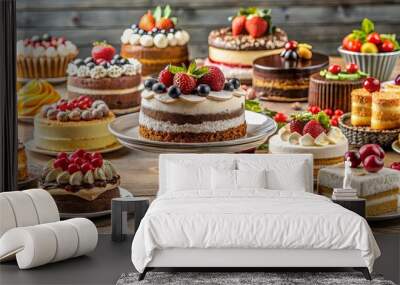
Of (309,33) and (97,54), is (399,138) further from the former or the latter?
(309,33)

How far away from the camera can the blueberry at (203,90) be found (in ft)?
18.4

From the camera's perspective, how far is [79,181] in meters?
6.00

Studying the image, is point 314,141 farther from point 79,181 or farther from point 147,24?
point 147,24

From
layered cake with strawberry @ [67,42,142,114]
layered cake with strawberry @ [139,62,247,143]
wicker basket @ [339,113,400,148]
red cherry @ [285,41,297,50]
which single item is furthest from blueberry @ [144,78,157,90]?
red cherry @ [285,41,297,50]

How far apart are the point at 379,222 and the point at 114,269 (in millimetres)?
1753

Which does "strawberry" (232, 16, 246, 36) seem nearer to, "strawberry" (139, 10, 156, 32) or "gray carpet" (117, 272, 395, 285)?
"strawberry" (139, 10, 156, 32)

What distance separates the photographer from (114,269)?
5344 mm

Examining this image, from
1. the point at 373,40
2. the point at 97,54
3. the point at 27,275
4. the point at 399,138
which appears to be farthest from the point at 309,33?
the point at 27,275

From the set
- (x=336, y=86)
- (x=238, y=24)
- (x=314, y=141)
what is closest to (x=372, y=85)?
(x=336, y=86)

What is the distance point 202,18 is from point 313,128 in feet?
12.6

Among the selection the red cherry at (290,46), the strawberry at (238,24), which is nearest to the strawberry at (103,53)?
the strawberry at (238,24)

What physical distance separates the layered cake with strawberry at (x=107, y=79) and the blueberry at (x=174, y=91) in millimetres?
2327

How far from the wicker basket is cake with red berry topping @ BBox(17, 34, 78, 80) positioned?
2951 mm

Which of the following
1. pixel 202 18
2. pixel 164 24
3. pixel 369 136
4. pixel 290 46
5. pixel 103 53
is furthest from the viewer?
pixel 202 18
